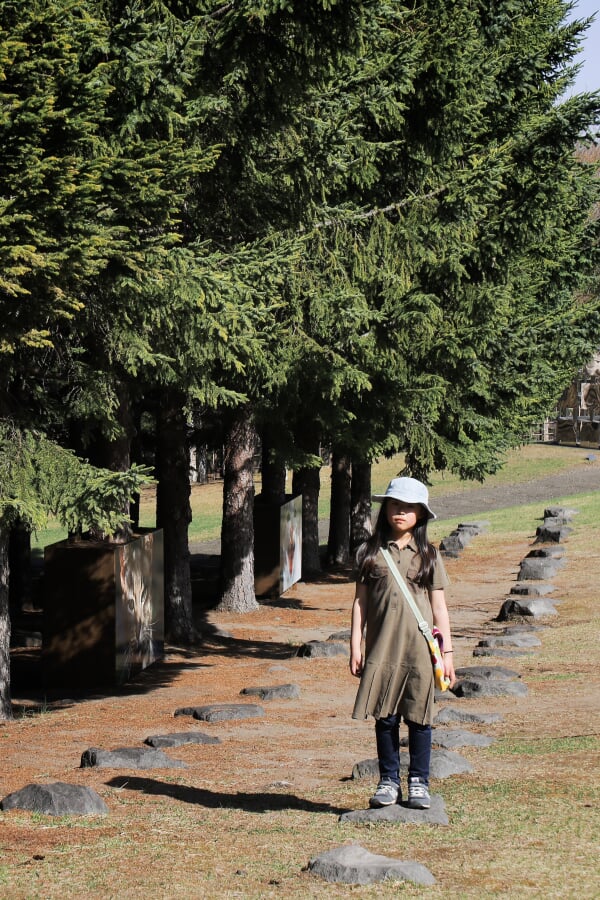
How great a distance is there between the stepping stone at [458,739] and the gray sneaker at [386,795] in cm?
231

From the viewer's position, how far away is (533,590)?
19969mm

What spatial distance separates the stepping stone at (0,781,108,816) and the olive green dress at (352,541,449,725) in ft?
5.56

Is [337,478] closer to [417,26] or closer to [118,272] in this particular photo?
[417,26]

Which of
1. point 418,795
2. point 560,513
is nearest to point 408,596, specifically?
point 418,795

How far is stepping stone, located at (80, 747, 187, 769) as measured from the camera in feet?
26.3

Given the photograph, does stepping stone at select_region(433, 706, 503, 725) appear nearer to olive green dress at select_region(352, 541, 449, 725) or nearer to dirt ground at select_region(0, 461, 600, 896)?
dirt ground at select_region(0, 461, 600, 896)

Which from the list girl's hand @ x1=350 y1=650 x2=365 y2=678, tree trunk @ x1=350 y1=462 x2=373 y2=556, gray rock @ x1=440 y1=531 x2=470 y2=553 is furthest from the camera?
tree trunk @ x1=350 y1=462 x2=373 y2=556

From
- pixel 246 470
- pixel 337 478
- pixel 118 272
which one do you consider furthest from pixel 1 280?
pixel 337 478

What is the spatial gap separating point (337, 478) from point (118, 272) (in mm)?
19730

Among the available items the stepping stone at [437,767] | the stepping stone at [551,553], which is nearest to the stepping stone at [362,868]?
the stepping stone at [437,767]

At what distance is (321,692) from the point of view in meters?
12.5

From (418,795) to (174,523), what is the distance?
1259cm

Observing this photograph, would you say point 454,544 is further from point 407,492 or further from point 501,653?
point 407,492

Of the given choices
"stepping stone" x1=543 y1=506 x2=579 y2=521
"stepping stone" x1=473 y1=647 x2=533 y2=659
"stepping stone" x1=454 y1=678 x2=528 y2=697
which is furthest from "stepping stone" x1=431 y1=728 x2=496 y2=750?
"stepping stone" x1=543 y1=506 x2=579 y2=521
